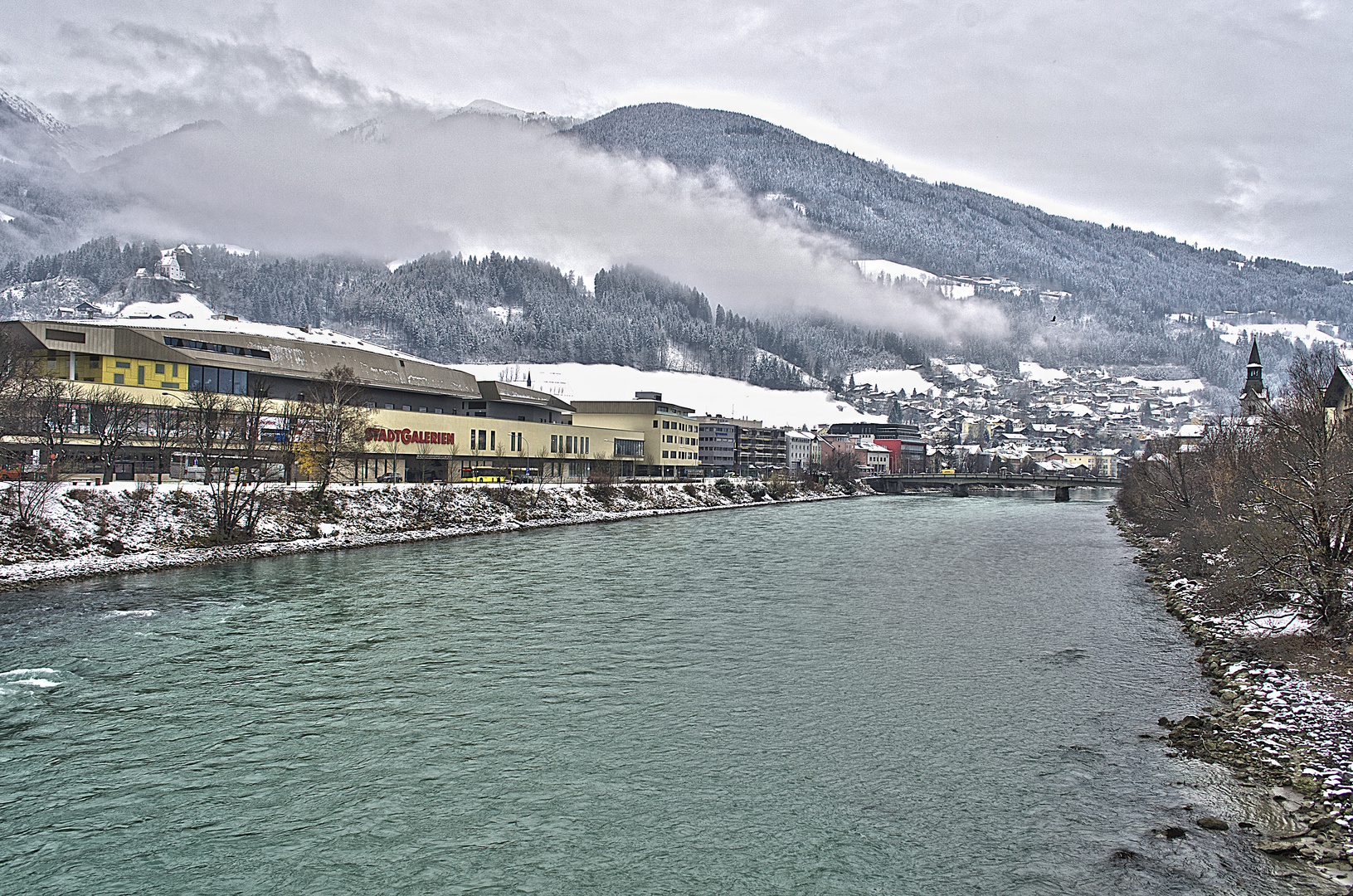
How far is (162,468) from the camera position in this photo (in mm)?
56906

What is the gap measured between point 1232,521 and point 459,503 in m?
46.9

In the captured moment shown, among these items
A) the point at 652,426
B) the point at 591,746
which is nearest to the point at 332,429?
the point at 591,746

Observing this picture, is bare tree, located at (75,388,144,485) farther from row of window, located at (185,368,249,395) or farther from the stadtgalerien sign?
the stadtgalerien sign

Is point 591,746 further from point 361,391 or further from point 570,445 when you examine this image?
point 570,445

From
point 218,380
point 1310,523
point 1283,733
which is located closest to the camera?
point 1283,733

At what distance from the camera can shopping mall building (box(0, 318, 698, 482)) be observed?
189 ft

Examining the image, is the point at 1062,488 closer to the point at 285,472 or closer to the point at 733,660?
the point at 285,472

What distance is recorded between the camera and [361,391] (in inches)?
2990

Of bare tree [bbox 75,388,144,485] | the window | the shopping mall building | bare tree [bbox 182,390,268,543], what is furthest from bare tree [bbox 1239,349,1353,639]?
the window

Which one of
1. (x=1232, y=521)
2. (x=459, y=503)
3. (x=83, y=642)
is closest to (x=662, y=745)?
(x=83, y=642)

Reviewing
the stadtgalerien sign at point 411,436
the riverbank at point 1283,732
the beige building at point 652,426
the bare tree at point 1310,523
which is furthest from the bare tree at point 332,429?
the beige building at point 652,426

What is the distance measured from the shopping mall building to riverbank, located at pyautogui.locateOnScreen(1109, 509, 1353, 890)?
56258 millimetres

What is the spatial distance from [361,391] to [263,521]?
31625 mm

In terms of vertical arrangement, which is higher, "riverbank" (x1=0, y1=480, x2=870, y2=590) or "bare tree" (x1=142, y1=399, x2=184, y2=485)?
"bare tree" (x1=142, y1=399, x2=184, y2=485)
